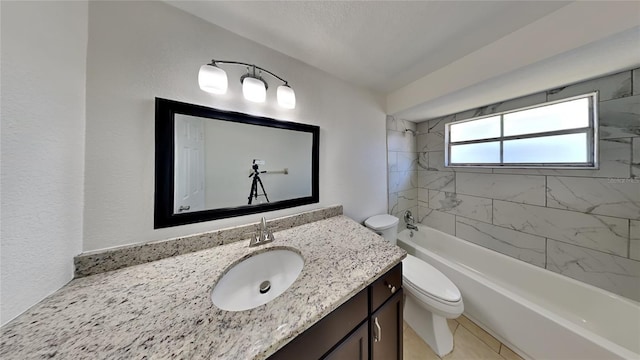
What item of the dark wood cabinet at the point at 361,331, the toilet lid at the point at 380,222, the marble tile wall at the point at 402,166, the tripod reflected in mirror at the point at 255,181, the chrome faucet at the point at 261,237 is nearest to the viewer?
the dark wood cabinet at the point at 361,331

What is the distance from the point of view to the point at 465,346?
1250 millimetres

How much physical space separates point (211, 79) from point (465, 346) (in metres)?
2.40

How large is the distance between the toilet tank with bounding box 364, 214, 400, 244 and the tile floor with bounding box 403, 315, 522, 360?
73 centimetres

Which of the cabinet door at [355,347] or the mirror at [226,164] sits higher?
the mirror at [226,164]

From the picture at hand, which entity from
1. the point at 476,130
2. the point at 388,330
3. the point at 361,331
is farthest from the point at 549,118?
the point at 361,331

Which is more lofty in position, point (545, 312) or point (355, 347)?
point (355, 347)

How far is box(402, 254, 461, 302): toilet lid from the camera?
1156 mm

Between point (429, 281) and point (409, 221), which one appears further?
point (409, 221)

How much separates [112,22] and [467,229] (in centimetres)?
306

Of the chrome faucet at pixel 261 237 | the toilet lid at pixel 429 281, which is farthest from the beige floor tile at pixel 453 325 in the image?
the chrome faucet at pixel 261 237

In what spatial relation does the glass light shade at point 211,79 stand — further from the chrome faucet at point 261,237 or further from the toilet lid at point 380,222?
the toilet lid at point 380,222

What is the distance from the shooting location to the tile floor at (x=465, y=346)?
1.19 meters

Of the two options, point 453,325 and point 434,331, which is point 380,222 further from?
point 453,325

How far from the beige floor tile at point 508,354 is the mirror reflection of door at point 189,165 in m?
2.22
